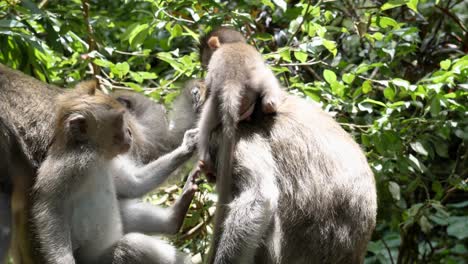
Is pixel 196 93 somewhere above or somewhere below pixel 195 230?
above

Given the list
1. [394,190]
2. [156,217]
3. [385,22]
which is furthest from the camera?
[394,190]

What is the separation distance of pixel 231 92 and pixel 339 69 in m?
2.39

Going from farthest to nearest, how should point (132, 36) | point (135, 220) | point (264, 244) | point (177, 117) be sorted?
point (132, 36)
point (177, 117)
point (135, 220)
point (264, 244)

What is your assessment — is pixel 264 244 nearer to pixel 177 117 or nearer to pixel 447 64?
pixel 177 117

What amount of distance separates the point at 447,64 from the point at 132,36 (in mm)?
2324

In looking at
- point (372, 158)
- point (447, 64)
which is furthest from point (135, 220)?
point (447, 64)

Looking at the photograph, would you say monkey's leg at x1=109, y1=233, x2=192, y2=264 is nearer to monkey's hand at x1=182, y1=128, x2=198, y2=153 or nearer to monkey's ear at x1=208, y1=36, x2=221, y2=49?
monkey's hand at x1=182, y1=128, x2=198, y2=153

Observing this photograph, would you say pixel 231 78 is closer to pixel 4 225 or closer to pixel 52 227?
pixel 52 227

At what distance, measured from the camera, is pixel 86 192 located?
4.62 meters

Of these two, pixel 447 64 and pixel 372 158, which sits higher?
pixel 447 64

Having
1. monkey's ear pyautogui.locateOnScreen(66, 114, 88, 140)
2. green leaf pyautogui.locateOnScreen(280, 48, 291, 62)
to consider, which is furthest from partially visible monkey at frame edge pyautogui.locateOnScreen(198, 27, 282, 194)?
green leaf pyautogui.locateOnScreen(280, 48, 291, 62)

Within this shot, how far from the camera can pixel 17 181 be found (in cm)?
462

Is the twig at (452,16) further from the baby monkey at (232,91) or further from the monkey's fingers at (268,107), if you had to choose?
the monkey's fingers at (268,107)

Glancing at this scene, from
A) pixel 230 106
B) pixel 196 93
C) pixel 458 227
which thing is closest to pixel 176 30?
pixel 196 93
